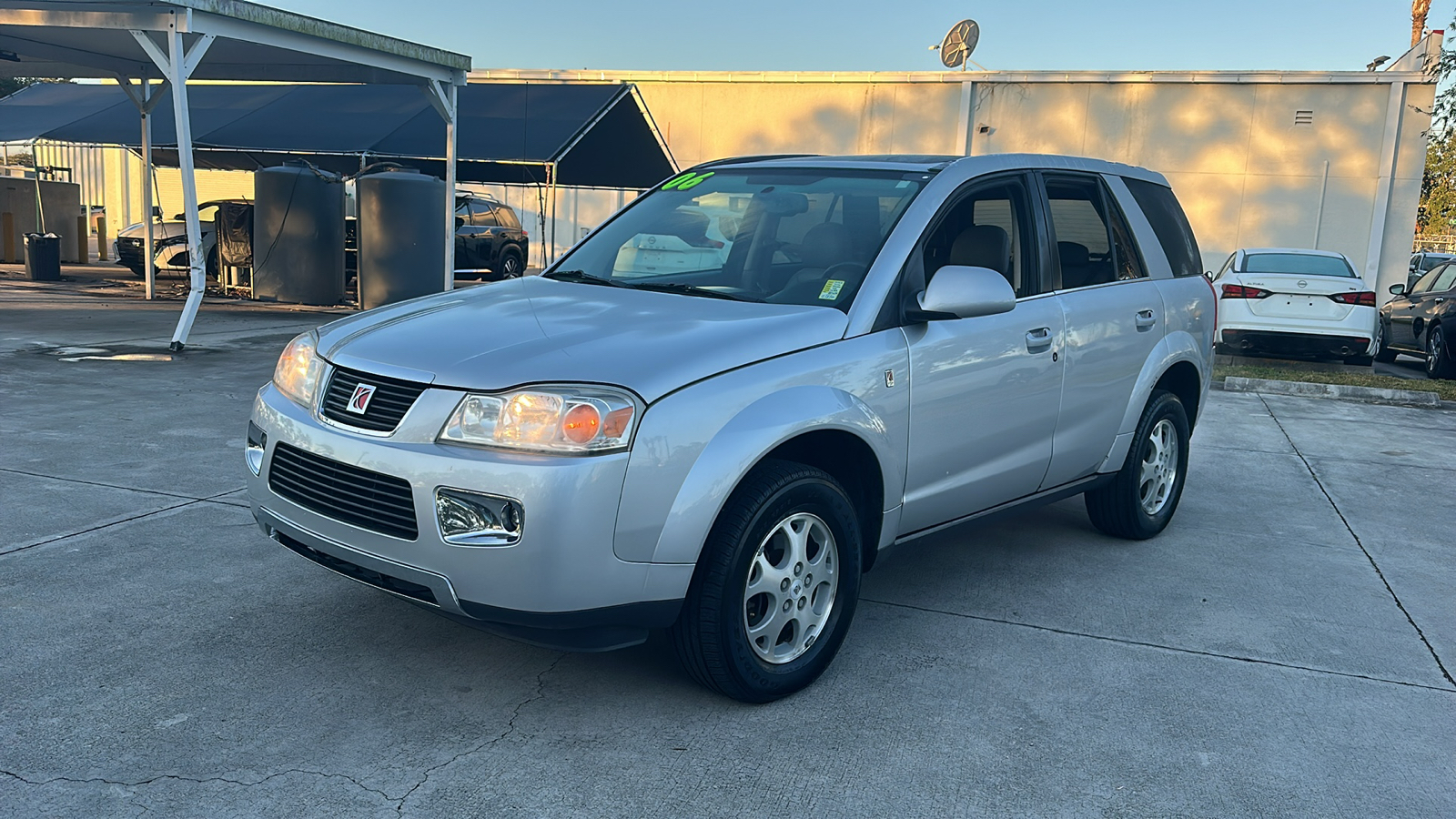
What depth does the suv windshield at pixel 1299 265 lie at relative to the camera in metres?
14.7

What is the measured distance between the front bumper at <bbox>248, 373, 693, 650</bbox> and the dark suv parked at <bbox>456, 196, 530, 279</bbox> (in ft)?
59.5

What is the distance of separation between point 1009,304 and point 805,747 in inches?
69.0

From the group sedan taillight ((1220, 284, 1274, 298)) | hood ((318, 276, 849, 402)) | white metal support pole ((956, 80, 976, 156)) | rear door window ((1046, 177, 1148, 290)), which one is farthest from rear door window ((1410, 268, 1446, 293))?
hood ((318, 276, 849, 402))

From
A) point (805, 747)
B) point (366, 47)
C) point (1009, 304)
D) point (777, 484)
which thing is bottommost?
point (805, 747)

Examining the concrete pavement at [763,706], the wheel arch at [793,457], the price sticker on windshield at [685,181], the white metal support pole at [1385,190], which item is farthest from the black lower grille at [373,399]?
the white metal support pole at [1385,190]

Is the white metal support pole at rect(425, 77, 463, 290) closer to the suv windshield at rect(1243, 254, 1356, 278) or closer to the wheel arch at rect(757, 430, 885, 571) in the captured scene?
the suv windshield at rect(1243, 254, 1356, 278)

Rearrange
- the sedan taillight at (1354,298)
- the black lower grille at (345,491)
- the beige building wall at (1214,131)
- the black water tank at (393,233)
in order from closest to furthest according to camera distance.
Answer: the black lower grille at (345,491) < the sedan taillight at (1354,298) < the black water tank at (393,233) < the beige building wall at (1214,131)

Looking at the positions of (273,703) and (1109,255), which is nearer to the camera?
(273,703)

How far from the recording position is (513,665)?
3.86m

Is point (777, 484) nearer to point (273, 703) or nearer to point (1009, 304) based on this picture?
point (1009, 304)

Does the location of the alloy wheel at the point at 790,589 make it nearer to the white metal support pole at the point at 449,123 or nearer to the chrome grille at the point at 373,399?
the chrome grille at the point at 373,399

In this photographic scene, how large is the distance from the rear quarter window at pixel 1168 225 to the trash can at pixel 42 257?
18.8 m

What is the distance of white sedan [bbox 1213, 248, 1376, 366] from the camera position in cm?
1391

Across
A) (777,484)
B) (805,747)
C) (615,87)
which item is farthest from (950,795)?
(615,87)
